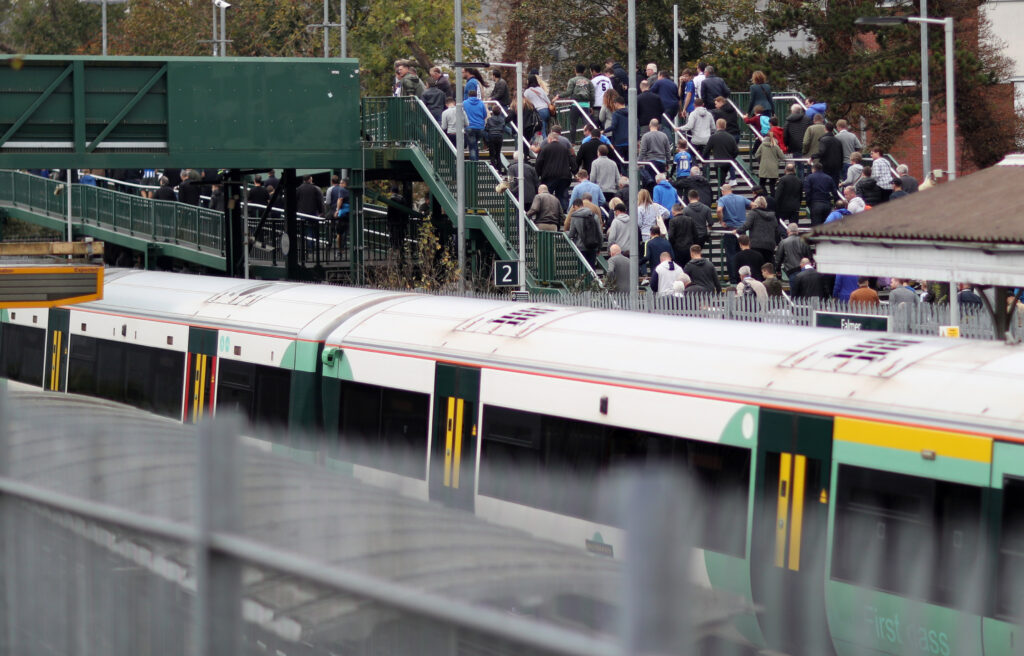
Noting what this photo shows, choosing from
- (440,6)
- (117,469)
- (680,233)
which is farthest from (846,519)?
(440,6)

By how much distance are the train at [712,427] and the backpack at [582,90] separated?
1673 cm

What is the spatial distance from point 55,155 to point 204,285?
1287cm

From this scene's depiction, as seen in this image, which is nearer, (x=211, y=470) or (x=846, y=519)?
(x=211, y=470)

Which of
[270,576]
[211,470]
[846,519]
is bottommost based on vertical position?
[846,519]

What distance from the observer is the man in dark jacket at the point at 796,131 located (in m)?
29.8

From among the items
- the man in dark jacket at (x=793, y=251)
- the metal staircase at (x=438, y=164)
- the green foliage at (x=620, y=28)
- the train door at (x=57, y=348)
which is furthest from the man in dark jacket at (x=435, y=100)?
the green foliage at (x=620, y=28)

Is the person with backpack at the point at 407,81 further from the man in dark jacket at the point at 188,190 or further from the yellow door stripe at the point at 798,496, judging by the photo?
the yellow door stripe at the point at 798,496

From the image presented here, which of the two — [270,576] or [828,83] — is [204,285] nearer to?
[270,576]

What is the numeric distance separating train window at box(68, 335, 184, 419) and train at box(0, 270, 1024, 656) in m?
0.17

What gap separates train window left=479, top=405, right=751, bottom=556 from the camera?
8.92 meters

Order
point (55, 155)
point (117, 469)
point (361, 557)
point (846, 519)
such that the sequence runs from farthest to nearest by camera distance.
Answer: point (55, 155)
point (846, 519)
point (117, 469)
point (361, 557)

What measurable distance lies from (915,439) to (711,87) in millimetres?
23124

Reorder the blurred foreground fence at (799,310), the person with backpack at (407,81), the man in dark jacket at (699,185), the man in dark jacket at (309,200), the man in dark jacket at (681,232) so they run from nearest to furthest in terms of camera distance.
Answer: the blurred foreground fence at (799,310) < the man in dark jacket at (681,232) < the man in dark jacket at (699,185) < the person with backpack at (407,81) < the man in dark jacket at (309,200)

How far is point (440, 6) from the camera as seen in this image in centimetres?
5947
